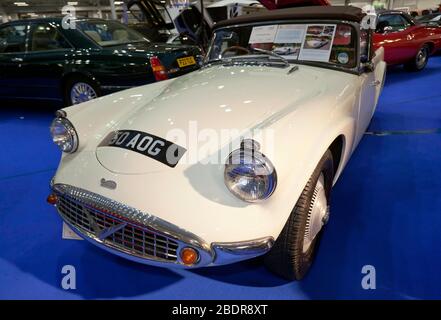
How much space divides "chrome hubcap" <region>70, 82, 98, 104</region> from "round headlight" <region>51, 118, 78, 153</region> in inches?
108

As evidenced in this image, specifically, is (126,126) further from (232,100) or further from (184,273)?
(184,273)

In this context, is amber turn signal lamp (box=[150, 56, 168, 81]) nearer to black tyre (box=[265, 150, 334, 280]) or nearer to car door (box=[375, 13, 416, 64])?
black tyre (box=[265, 150, 334, 280])

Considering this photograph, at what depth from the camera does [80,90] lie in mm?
4688

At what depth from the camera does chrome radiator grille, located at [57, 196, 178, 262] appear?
1522 millimetres

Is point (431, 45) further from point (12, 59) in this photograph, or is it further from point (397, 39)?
point (12, 59)

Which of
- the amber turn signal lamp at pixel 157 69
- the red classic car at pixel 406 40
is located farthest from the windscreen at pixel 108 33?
the red classic car at pixel 406 40

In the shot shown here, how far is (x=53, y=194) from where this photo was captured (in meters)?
1.89

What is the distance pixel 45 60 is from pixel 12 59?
0.60 m

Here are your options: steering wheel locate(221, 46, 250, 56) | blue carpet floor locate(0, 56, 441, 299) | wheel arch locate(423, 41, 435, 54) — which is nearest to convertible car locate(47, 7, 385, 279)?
blue carpet floor locate(0, 56, 441, 299)

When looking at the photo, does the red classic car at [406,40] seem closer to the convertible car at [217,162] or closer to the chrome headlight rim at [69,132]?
the convertible car at [217,162]

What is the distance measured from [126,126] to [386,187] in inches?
80.0

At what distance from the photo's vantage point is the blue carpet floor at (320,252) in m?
1.83

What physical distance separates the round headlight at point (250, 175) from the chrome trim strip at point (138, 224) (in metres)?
0.27

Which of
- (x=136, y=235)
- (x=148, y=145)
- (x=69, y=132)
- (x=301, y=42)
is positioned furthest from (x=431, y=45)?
(x=136, y=235)
